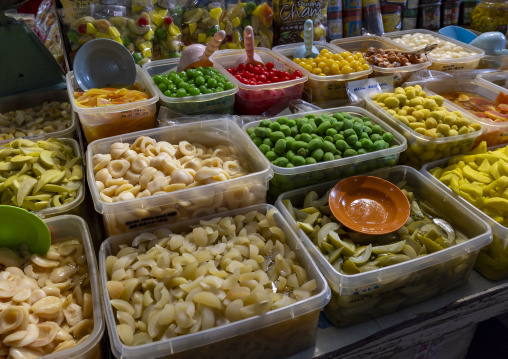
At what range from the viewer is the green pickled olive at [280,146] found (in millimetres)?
1296

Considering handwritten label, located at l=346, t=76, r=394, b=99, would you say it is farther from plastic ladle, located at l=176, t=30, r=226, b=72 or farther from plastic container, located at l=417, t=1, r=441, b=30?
plastic container, located at l=417, t=1, r=441, b=30

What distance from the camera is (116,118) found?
56.0 inches

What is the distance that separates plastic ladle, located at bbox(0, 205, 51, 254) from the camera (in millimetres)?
1015

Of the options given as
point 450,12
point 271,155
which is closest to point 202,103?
point 271,155

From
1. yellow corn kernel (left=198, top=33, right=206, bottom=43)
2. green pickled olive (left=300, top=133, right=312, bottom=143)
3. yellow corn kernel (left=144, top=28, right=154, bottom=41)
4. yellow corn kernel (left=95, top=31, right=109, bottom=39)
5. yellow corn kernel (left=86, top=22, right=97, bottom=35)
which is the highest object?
yellow corn kernel (left=86, top=22, right=97, bottom=35)

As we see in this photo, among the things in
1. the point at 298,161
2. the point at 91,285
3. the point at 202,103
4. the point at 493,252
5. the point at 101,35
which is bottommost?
the point at 493,252

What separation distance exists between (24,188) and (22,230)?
16cm

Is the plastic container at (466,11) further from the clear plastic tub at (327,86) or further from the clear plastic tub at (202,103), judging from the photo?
the clear plastic tub at (202,103)

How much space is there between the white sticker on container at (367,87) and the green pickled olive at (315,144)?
44 centimetres

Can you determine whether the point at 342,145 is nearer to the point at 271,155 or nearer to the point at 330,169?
the point at 330,169

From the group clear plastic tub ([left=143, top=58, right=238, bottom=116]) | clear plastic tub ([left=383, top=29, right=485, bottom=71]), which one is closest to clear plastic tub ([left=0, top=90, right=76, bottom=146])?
clear plastic tub ([left=143, top=58, right=238, bottom=116])

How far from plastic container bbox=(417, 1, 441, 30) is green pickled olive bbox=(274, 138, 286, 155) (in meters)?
1.80

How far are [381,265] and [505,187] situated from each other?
0.49m

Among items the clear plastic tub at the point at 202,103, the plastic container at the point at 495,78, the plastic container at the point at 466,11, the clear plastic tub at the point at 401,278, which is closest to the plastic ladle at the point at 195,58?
the clear plastic tub at the point at 202,103
